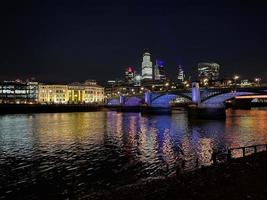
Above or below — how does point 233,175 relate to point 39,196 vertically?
above

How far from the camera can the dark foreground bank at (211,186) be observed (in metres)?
14.5

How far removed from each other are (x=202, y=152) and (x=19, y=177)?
61.5ft

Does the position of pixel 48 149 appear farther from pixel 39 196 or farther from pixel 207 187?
pixel 207 187

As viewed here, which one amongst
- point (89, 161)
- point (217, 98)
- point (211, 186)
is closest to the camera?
point (211, 186)

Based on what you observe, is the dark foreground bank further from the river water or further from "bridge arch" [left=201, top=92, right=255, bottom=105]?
"bridge arch" [left=201, top=92, right=255, bottom=105]

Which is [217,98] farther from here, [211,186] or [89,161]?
[211,186]

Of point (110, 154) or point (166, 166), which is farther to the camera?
point (110, 154)

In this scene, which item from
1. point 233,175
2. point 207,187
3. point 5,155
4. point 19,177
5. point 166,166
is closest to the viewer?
point 207,187

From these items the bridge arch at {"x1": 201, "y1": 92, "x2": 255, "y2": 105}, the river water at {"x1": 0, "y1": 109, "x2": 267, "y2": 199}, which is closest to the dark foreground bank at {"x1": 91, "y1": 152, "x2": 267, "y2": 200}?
the river water at {"x1": 0, "y1": 109, "x2": 267, "y2": 199}

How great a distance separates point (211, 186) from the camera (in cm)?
1602

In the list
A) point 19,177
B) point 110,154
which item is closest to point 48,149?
point 110,154

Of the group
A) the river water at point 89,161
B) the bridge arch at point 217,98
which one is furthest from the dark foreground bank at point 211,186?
the bridge arch at point 217,98

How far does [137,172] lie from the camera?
2475cm

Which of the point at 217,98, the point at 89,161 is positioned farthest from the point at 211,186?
the point at 217,98
